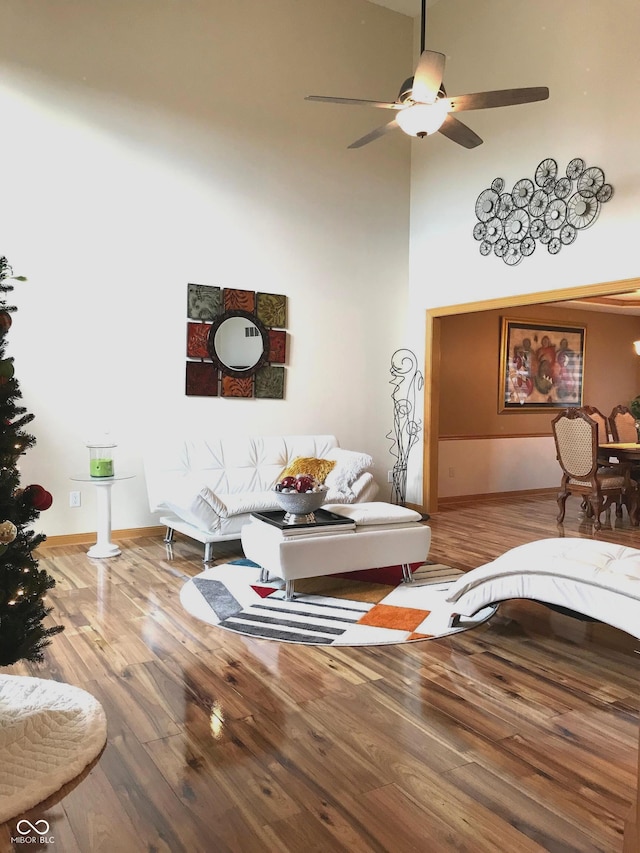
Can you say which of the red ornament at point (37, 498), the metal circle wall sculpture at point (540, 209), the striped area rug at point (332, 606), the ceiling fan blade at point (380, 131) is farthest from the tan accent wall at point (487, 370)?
the red ornament at point (37, 498)

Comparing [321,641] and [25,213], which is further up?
[25,213]

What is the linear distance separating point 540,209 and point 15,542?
5103 millimetres

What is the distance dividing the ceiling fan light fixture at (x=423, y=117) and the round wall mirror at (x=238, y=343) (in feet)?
8.81

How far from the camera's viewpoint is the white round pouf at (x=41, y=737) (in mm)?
2029

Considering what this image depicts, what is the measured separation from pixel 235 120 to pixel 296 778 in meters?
5.59

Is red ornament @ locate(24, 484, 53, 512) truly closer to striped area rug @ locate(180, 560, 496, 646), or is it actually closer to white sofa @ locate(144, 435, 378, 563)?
striped area rug @ locate(180, 560, 496, 646)

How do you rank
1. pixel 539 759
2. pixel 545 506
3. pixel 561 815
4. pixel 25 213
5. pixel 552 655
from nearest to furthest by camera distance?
pixel 561 815 → pixel 539 759 → pixel 552 655 → pixel 25 213 → pixel 545 506

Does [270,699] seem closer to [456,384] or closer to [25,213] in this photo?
[25,213]

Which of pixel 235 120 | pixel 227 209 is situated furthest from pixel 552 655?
pixel 235 120

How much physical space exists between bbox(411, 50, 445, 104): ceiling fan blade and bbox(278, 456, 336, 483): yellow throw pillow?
→ 3.01m

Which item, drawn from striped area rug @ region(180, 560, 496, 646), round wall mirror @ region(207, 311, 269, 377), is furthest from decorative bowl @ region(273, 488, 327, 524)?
round wall mirror @ region(207, 311, 269, 377)

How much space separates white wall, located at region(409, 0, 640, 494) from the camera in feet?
16.9

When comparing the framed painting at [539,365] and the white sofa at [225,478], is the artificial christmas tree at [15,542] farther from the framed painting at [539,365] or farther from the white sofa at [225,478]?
the framed painting at [539,365]

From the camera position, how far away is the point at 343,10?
6.69 metres
